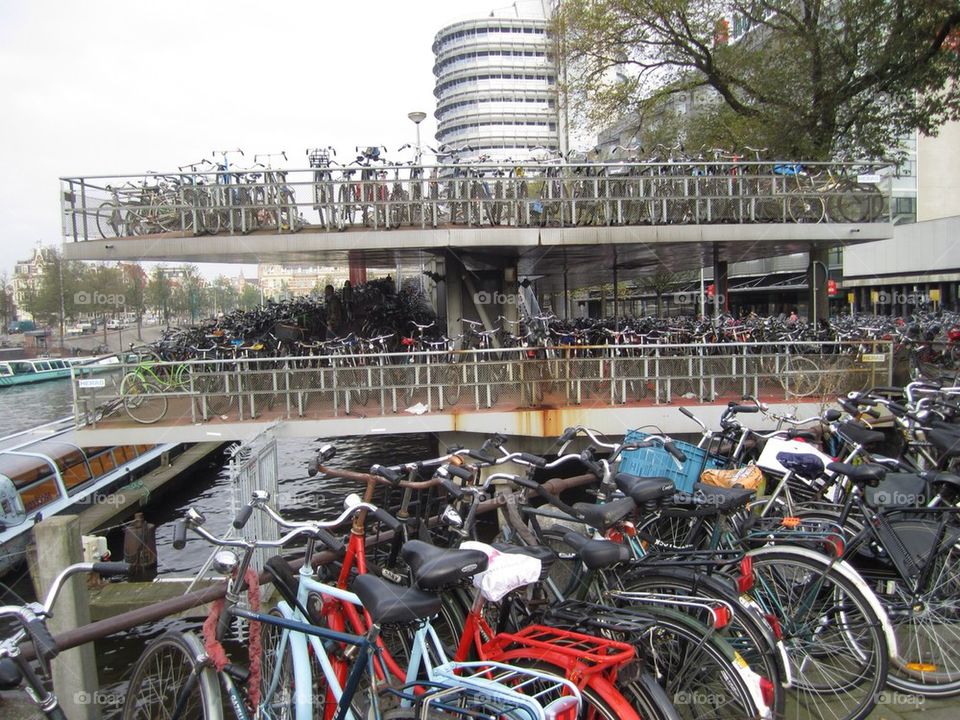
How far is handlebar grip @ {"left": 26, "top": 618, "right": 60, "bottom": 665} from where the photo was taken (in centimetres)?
221

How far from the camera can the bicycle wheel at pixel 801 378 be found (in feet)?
32.7

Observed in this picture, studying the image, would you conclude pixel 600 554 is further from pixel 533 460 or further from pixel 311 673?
pixel 311 673

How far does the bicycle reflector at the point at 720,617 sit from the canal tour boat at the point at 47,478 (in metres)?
10.6

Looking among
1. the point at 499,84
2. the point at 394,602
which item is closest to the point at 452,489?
the point at 394,602

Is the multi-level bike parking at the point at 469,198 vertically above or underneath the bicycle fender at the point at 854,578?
above

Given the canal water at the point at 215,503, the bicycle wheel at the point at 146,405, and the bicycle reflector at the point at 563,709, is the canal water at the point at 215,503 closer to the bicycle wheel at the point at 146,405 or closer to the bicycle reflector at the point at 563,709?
the bicycle wheel at the point at 146,405

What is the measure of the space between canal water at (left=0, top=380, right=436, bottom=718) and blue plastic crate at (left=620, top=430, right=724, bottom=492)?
3.86 meters

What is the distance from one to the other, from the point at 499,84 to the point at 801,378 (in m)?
92.3

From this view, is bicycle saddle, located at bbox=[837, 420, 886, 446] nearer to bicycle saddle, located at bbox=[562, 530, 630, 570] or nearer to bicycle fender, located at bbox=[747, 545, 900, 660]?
bicycle fender, located at bbox=[747, 545, 900, 660]

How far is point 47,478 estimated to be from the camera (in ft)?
38.8

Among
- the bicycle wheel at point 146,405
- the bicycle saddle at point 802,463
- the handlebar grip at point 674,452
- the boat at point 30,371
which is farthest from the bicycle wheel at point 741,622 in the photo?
the boat at point 30,371

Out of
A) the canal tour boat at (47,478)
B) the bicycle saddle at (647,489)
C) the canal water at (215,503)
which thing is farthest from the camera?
the canal tour boat at (47,478)

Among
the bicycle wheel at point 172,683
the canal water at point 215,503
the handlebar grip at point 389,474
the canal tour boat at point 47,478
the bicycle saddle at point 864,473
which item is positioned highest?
the handlebar grip at point 389,474

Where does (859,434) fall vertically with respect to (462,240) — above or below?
below
